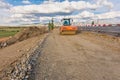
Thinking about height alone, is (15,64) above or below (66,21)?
below

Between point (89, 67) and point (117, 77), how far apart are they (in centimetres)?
187

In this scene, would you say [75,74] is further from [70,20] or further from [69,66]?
[70,20]

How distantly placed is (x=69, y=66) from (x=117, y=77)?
2.54 meters

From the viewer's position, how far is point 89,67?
10359 millimetres

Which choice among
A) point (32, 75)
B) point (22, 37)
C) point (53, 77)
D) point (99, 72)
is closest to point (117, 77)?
point (99, 72)

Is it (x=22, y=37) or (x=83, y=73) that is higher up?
(x=83, y=73)

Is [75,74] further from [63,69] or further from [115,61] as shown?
[115,61]

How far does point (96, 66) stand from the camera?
10.6 meters

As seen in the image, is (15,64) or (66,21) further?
(66,21)

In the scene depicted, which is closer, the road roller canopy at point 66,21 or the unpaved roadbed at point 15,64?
the unpaved roadbed at point 15,64

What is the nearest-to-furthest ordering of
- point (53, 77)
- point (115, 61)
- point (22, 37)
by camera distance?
point (53, 77) < point (115, 61) < point (22, 37)

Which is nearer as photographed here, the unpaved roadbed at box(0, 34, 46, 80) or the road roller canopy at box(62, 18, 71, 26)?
the unpaved roadbed at box(0, 34, 46, 80)

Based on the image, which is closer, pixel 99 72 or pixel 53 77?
pixel 53 77

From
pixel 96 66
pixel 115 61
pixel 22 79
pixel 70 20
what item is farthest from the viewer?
pixel 70 20
